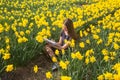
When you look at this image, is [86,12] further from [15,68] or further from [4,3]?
[15,68]

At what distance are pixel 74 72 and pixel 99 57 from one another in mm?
1312

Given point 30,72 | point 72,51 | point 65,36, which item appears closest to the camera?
point 30,72

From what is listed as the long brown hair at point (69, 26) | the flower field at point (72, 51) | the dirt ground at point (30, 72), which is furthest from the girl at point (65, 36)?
the dirt ground at point (30, 72)

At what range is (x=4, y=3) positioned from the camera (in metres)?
12.1

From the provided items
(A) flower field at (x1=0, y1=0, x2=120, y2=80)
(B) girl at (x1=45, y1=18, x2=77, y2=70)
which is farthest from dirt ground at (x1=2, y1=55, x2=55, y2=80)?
(B) girl at (x1=45, y1=18, x2=77, y2=70)

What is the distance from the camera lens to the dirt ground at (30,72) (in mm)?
6063

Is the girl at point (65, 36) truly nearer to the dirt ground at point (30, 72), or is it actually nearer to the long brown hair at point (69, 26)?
the long brown hair at point (69, 26)

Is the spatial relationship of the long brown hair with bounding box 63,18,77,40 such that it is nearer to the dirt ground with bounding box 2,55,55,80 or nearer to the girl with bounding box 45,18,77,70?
the girl with bounding box 45,18,77,70

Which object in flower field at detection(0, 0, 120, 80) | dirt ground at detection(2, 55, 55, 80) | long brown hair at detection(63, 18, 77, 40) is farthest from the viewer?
long brown hair at detection(63, 18, 77, 40)

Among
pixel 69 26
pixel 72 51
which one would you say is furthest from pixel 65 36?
pixel 72 51

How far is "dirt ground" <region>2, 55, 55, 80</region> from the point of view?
606cm

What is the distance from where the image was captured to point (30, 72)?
6.44 meters

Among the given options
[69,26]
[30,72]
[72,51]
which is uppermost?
[69,26]

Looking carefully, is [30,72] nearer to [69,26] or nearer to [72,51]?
[72,51]
